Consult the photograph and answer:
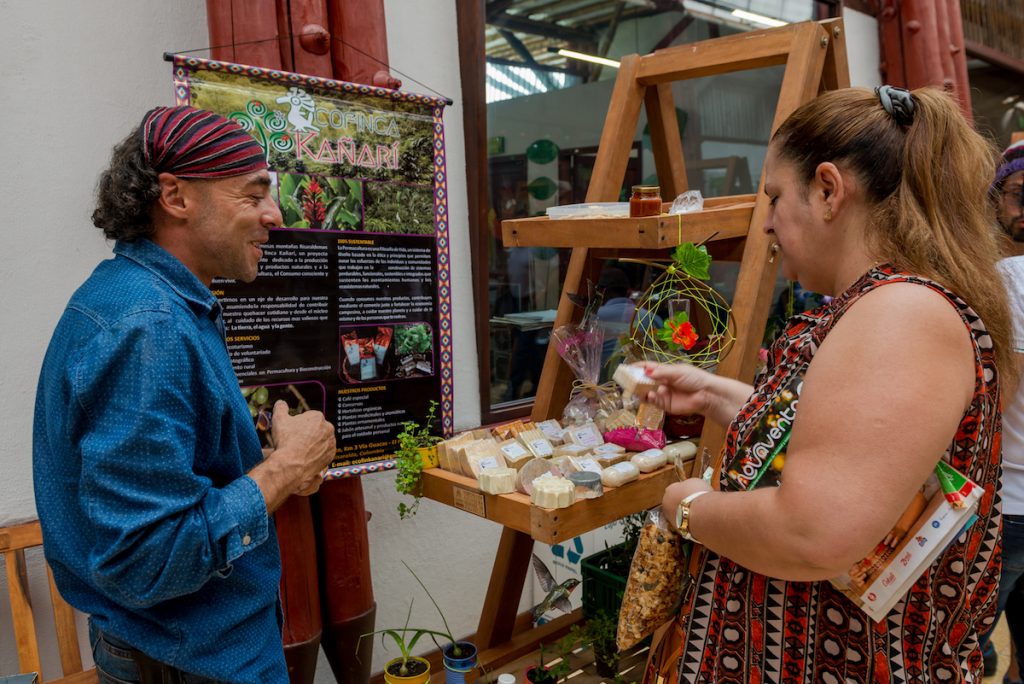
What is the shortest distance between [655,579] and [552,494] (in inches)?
17.0

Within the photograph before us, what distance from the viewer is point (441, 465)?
2123 mm

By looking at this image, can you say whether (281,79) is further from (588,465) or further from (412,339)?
(588,465)

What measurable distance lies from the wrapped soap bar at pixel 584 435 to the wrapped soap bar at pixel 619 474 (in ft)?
0.60

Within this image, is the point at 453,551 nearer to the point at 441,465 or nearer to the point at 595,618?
the point at 595,618

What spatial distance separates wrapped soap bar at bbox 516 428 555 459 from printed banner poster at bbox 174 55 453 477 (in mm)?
402

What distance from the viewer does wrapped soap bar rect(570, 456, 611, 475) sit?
1.94m

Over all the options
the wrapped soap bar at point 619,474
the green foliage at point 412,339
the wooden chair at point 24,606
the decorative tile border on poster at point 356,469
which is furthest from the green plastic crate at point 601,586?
the wooden chair at point 24,606

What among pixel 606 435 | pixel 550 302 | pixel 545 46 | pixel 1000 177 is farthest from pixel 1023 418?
pixel 545 46

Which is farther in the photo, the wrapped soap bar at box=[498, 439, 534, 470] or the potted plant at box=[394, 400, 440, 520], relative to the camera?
the potted plant at box=[394, 400, 440, 520]

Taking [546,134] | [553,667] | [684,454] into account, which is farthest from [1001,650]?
[546,134]

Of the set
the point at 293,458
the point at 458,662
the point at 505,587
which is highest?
the point at 293,458

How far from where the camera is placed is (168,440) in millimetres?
1200

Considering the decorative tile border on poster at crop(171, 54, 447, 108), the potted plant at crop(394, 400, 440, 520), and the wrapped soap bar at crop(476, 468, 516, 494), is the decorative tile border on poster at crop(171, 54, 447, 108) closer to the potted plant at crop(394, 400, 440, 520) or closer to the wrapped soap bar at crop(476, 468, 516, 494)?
the potted plant at crop(394, 400, 440, 520)

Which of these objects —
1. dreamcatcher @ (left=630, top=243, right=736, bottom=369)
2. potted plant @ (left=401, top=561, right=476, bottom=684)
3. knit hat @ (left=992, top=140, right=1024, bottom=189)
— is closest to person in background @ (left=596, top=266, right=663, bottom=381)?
dreamcatcher @ (left=630, top=243, right=736, bottom=369)
